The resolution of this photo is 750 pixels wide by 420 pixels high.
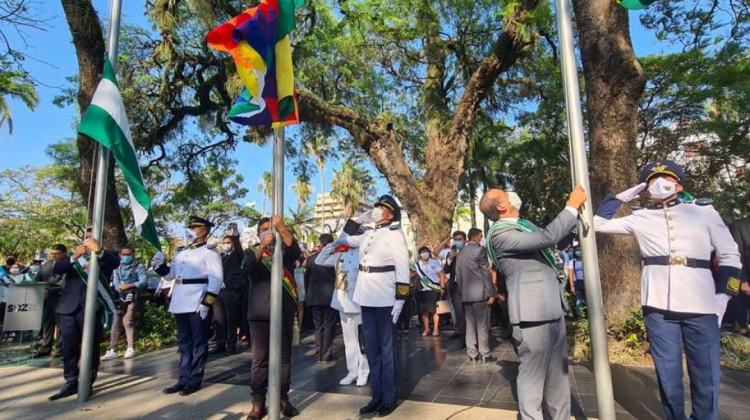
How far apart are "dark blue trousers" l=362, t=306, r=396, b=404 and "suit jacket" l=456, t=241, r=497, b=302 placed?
2.71 metres

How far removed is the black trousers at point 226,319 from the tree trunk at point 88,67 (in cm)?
288

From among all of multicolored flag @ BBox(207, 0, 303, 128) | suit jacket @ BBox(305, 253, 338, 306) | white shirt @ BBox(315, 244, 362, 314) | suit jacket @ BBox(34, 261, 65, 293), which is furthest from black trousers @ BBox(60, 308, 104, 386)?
multicolored flag @ BBox(207, 0, 303, 128)

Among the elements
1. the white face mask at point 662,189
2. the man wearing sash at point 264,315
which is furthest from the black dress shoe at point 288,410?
the white face mask at point 662,189

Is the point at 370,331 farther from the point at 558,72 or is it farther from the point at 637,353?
the point at 558,72

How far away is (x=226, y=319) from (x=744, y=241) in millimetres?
8288

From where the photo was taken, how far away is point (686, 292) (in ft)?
10.7

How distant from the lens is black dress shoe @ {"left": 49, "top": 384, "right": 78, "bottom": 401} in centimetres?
529

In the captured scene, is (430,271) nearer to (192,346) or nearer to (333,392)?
(333,392)

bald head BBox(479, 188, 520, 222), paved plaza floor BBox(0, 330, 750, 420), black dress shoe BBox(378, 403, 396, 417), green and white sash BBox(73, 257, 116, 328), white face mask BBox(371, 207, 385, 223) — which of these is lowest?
paved plaza floor BBox(0, 330, 750, 420)

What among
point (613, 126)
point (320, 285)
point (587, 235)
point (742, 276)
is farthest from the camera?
point (320, 285)

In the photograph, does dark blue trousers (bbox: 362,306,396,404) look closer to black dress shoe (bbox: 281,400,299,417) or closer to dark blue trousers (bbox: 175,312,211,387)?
black dress shoe (bbox: 281,400,299,417)

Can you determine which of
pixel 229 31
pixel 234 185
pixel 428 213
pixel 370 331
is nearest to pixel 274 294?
pixel 370 331

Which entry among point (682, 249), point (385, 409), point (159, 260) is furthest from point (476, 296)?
point (159, 260)

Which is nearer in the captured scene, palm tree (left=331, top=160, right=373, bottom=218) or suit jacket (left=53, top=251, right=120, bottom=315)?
suit jacket (left=53, top=251, right=120, bottom=315)
